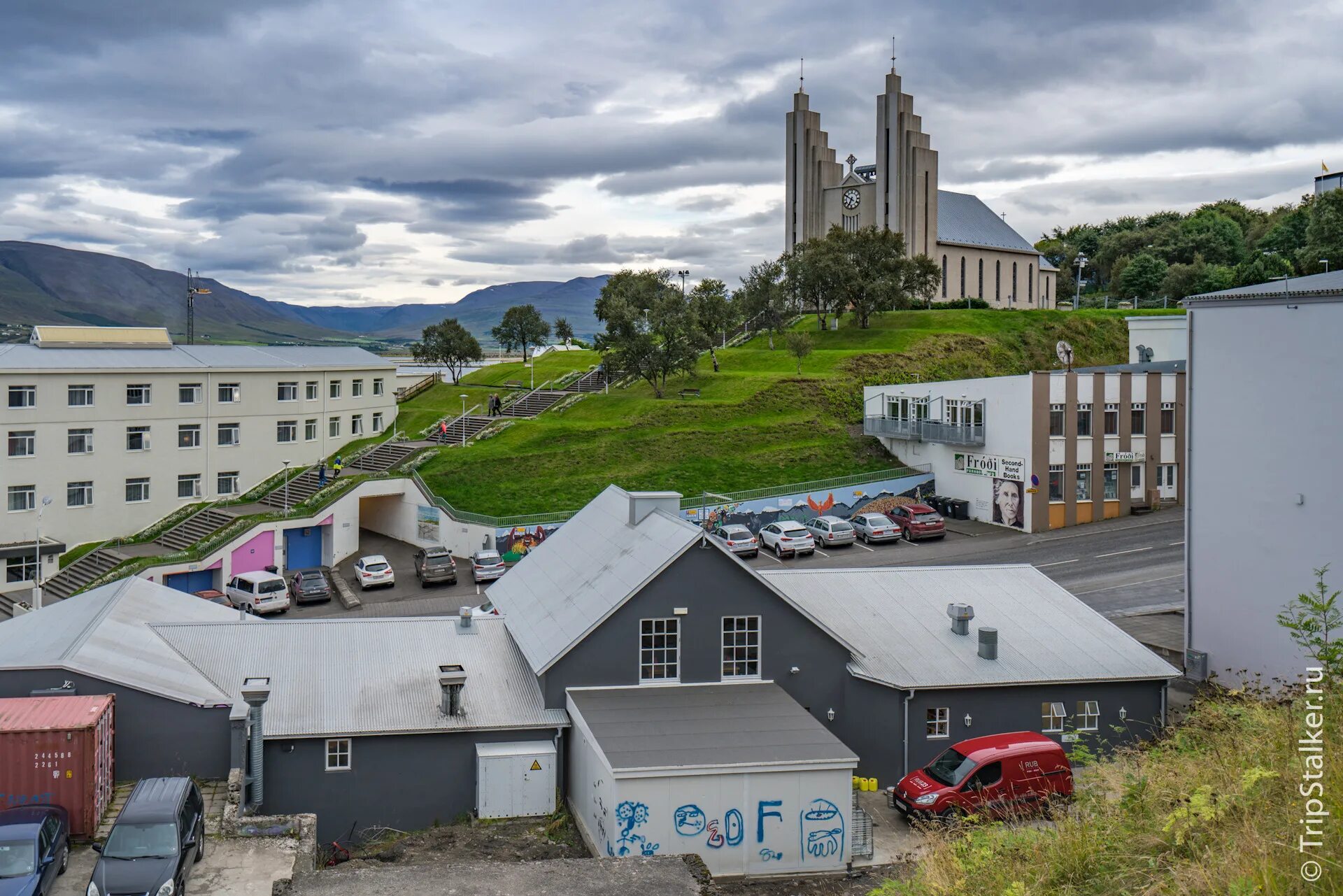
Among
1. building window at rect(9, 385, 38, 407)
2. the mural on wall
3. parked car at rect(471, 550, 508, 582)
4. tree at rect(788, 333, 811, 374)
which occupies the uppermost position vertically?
tree at rect(788, 333, 811, 374)

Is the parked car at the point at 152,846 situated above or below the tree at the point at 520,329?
below

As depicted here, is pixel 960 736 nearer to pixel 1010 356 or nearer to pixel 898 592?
pixel 898 592

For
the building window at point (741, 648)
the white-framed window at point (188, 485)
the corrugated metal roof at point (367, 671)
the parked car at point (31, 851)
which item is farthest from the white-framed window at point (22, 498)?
the building window at point (741, 648)

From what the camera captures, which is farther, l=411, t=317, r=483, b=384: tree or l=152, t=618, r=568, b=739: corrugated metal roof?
l=411, t=317, r=483, b=384: tree

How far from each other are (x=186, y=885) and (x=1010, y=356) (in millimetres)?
68832

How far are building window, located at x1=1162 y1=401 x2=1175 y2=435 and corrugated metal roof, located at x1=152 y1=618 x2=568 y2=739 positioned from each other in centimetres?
3499

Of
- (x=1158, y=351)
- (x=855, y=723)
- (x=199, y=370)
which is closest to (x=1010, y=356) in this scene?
(x=1158, y=351)

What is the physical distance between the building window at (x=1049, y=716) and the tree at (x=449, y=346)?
61372 mm

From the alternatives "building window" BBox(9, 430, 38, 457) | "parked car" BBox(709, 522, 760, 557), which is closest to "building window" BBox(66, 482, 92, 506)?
"building window" BBox(9, 430, 38, 457)

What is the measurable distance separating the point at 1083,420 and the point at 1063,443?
1.52 metres

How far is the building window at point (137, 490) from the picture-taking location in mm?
47000

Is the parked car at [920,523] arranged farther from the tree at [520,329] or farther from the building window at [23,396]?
the tree at [520,329]

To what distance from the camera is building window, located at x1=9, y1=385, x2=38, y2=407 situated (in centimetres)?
4381

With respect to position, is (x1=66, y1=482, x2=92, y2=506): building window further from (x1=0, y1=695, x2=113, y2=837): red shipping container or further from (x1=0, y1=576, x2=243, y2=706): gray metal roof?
(x1=0, y1=695, x2=113, y2=837): red shipping container
